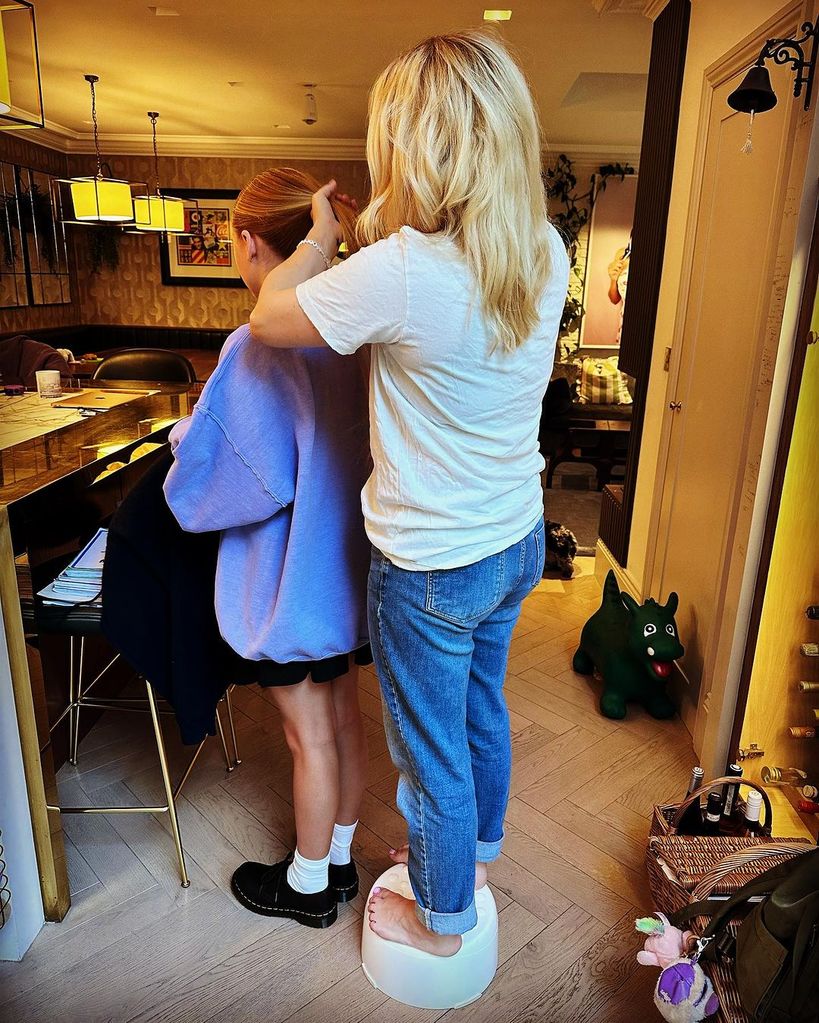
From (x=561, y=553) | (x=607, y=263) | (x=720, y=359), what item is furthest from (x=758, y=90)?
(x=607, y=263)

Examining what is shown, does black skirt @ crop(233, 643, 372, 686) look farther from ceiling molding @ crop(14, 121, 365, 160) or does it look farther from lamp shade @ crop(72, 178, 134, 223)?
ceiling molding @ crop(14, 121, 365, 160)

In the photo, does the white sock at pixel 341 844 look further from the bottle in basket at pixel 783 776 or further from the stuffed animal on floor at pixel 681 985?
the bottle in basket at pixel 783 776

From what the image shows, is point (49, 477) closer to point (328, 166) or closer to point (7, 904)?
point (7, 904)

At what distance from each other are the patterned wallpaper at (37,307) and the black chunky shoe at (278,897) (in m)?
6.33

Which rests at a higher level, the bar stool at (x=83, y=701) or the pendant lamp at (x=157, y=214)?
the pendant lamp at (x=157, y=214)

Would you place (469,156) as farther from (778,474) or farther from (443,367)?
(778,474)

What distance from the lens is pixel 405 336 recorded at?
3.46 feet

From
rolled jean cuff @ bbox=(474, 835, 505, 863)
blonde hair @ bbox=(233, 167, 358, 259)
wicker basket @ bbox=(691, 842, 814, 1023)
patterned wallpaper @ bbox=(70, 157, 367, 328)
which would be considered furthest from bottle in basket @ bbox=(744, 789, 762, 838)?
patterned wallpaper @ bbox=(70, 157, 367, 328)

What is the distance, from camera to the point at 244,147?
A: 7648 mm

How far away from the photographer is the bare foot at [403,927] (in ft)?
4.82

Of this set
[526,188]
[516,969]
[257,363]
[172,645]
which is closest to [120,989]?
[172,645]

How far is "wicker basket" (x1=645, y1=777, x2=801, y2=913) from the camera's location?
62.1 inches

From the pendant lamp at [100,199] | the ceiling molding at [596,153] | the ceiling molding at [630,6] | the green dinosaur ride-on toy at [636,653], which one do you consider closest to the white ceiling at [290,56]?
the ceiling molding at [630,6]

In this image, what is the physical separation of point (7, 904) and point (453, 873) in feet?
3.09
